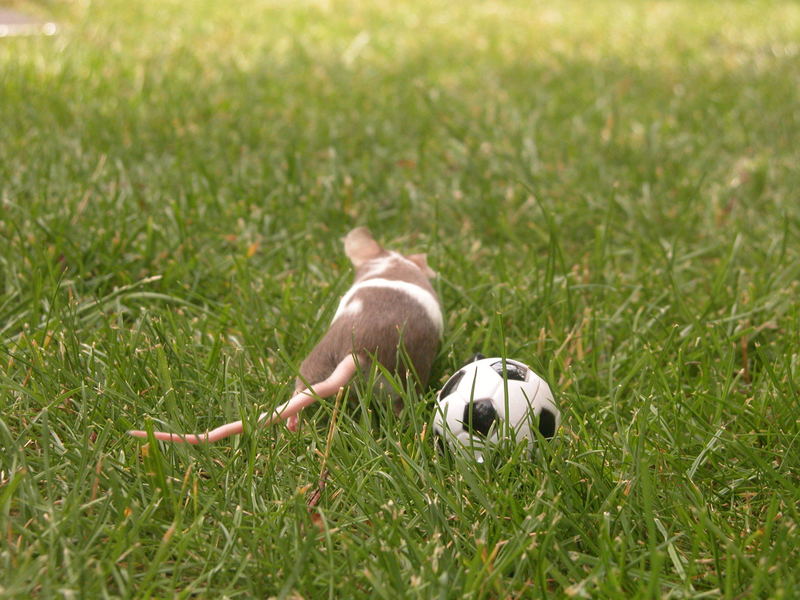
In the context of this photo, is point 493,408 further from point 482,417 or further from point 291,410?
point 291,410

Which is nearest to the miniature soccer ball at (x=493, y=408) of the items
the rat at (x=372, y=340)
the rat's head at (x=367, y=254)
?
the rat at (x=372, y=340)

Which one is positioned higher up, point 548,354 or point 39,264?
point 39,264

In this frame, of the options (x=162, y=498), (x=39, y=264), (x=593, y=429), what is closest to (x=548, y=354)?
(x=593, y=429)

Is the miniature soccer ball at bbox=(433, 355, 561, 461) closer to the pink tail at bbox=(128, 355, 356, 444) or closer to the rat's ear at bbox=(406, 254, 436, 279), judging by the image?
the pink tail at bbox=(128, 355, 356, 444)

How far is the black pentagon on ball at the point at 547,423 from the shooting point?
2.02 m

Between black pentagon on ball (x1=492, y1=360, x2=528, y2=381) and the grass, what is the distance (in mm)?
183

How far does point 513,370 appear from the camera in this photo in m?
2.07

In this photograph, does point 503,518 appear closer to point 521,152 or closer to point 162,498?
point 162,498

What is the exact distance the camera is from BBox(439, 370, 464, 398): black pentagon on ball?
2086 mm

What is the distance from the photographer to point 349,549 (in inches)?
65.5

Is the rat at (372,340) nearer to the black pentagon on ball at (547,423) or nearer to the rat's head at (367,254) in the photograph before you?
the rat's head at (367,254)

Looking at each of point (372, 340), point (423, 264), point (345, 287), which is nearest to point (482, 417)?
point (372, 340)

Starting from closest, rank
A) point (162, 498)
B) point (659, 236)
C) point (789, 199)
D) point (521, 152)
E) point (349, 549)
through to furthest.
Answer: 1. point (349, 549)
2. point (162, 498)
3. point (659, 236)
4. point (789, 199)
5. point (521, 152)

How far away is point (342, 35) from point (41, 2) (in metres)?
2.76
